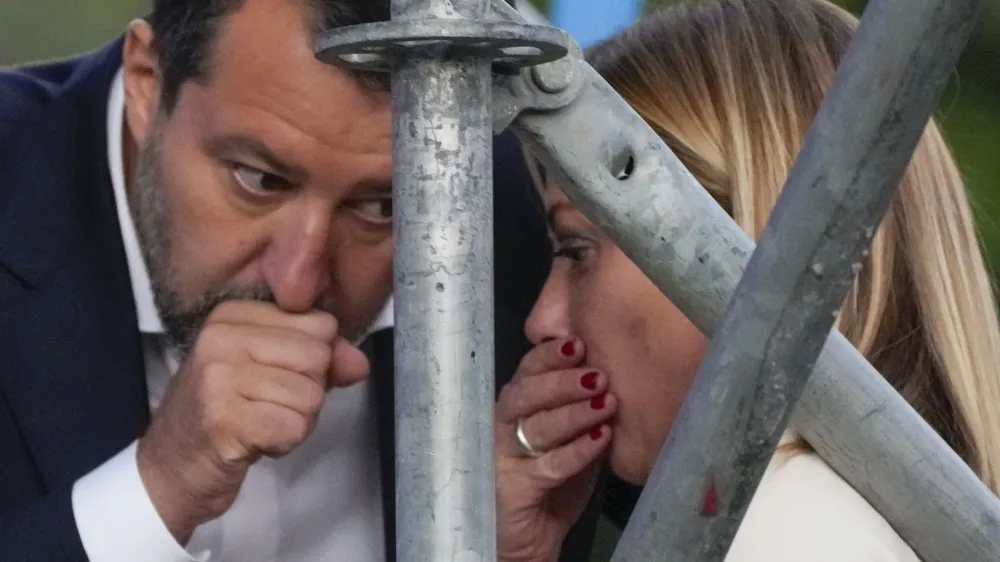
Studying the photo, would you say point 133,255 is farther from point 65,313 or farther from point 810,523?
point 810,523

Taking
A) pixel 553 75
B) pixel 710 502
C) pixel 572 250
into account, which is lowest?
pixel 710 502

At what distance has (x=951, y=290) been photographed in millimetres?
1225

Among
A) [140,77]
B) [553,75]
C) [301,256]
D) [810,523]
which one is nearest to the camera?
[553,75]

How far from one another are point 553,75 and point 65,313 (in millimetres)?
858

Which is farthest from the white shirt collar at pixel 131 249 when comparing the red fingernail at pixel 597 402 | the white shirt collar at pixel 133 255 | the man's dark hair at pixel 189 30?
the red fingernail at pixel 597 402

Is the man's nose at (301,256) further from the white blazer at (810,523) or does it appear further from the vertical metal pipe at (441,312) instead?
the vertical metal pipe at (441,312)

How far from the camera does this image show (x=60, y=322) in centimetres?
139

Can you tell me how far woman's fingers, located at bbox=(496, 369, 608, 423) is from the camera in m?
1.33

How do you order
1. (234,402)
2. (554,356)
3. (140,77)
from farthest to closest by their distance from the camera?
1. (140,77)
2. (554,356)
3. (234,402)

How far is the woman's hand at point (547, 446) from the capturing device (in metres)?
1.34

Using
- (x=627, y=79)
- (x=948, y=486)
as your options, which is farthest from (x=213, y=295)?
(x=948, y=486)

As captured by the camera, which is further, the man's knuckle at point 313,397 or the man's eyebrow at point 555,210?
the man's eyebrow at point 555,210

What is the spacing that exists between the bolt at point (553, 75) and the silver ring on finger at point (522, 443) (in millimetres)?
767

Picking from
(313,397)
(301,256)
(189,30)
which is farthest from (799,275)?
(189,30)
